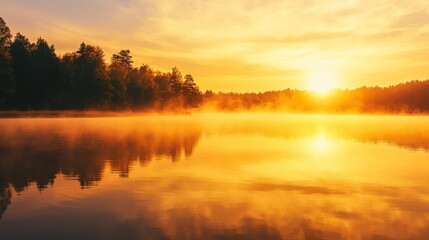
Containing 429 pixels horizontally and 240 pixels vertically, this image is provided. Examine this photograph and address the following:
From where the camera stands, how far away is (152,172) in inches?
971

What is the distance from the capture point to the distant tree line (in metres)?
111

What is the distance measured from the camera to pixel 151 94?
170625 millimetres

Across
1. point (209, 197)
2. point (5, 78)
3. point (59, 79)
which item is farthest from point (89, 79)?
point (209, 197)

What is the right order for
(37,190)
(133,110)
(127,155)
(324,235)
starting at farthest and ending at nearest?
1. (133,110)
2. (127,155)
3. (37,190)
4. (324,235)

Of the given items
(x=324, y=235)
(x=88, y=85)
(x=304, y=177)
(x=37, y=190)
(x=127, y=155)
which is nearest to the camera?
(x=324, y=235)

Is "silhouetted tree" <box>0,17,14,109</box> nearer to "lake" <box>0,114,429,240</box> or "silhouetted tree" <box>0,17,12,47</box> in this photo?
"silhouetted tree" <box>0,17,12,47</box>

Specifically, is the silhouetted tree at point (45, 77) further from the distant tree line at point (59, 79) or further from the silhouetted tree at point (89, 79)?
the silhouetted tree at point (89, 79)

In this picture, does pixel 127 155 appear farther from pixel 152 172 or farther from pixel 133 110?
pixel 133 110

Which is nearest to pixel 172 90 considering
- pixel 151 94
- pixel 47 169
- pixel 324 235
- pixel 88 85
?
pixel 151 94

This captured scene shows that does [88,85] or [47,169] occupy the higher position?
[88,85]

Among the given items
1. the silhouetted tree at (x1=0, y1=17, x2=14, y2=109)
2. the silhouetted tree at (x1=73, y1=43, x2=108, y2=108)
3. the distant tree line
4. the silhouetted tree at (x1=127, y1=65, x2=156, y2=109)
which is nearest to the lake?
the silhouetted tree at (x1=0, y1=17, x2=14, y2=109)

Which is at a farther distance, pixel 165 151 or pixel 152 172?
pixel 165 151

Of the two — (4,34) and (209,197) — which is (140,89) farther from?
(209,197)

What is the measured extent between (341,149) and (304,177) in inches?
760
